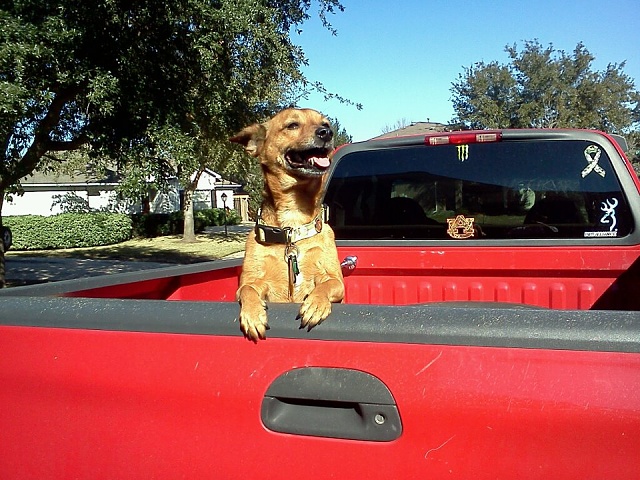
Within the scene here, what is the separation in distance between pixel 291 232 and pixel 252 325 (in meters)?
1.40

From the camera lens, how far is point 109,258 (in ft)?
73.0

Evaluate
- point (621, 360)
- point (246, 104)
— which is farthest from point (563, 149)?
point (246, 104)

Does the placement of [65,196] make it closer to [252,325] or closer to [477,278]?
[477,278]

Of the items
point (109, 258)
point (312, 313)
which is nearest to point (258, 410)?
point (312, 313)

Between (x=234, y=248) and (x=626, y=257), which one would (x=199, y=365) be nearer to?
(x=626, y=257)

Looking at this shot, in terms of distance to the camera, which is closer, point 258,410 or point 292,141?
point 258,410

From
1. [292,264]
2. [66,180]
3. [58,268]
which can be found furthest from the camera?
[66,180]

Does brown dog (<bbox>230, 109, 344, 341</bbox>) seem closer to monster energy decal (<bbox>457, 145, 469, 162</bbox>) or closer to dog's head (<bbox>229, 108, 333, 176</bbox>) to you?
dog's head (<bbox>229, 108, 333, 176</bbox>)

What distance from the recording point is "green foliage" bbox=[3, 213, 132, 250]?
25.7 meters

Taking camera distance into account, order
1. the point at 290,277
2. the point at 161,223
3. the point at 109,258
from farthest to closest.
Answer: the point at 161,223 → the point at 109,258 → the point at 290,277

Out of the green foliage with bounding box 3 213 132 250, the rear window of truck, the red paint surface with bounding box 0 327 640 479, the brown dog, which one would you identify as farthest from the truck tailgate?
the green foliage with bounding box 3 213 132 250

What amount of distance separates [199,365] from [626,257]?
2513 millimetres

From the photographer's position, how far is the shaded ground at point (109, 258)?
17.0m

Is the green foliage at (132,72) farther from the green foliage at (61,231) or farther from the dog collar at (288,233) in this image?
the green foliage at (61,231)
